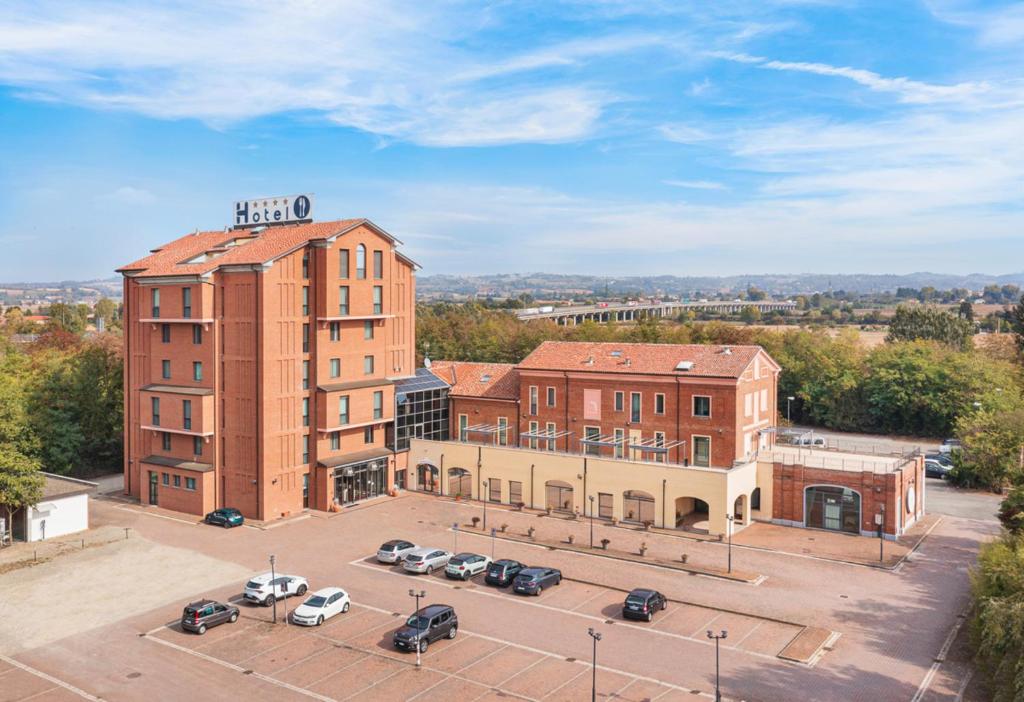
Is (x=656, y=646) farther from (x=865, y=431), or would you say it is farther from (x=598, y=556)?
(x=865, y=431)

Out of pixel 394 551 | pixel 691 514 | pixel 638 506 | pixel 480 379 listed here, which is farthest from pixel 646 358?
pixel 394 551

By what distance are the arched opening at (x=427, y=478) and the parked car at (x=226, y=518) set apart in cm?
1343

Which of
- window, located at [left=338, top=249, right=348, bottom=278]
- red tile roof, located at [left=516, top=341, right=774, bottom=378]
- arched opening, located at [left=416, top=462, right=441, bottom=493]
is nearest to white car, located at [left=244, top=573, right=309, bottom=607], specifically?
arched opening, located at [left=416, top=462, right=441, bottom=493]

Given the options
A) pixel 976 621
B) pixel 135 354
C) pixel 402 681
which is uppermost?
pixel 135 354

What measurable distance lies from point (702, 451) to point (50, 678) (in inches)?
1452

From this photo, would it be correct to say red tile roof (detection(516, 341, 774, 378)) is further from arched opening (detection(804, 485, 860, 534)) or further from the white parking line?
the white parking line

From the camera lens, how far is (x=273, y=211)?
5903 cm

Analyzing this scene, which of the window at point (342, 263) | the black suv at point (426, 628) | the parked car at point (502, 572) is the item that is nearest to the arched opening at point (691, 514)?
the parked car at point (502, 572)

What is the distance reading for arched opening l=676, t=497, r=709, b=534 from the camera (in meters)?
49.0

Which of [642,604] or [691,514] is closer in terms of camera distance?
[642,604]

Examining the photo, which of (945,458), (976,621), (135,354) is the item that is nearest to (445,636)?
(976,621)

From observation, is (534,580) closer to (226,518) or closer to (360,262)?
(226,518)

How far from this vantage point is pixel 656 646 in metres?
31.9

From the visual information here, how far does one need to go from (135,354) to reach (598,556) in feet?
114
